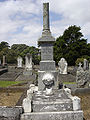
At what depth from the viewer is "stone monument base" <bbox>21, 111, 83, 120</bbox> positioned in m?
4.55

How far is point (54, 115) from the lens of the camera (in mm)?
4594

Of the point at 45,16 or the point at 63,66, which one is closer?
the point at 45,16

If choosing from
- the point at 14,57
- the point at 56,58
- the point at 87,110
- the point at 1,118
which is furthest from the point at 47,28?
the point at 14,57

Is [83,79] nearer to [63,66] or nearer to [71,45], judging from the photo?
[63,66]

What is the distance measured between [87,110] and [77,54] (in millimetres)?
33973

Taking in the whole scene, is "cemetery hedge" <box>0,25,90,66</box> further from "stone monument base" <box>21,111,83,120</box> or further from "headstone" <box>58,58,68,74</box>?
"stone monument base" <box>21,111,83,120</box>

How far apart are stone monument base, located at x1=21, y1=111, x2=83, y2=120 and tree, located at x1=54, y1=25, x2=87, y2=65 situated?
114ft

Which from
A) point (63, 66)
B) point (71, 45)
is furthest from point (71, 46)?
point (63, 66)

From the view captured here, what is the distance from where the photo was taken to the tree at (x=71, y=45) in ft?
130

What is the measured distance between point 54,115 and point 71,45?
122 ft

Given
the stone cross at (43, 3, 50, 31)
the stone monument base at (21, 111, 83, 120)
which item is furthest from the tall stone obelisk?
the stone monument base at (21, 111, 83, 120)

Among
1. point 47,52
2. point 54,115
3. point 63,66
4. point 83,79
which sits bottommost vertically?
point 54,115

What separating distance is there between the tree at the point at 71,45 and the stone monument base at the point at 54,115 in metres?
34.7

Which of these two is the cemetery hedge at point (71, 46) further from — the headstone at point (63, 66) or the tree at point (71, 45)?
the headstone at point (63, 66)
